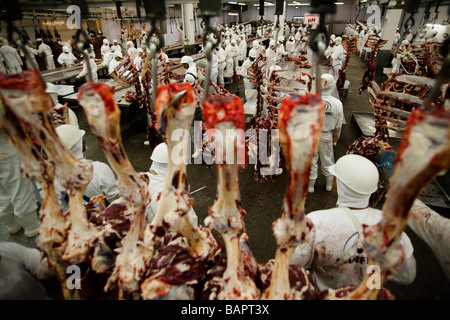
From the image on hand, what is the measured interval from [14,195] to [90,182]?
1469 mm

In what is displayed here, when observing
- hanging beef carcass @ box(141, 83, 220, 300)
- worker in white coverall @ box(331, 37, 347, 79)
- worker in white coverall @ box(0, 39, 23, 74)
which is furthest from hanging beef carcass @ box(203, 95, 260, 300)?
worker in white coverall @ box(0, 39, 23, 74)

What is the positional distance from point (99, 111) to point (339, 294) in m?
1.38

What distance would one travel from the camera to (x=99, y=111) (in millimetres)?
1115

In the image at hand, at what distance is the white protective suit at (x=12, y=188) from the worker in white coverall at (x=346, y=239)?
3346mm

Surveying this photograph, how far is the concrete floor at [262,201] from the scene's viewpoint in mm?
2804

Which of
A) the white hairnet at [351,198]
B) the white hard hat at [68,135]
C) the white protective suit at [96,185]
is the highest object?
the white hard hat at [68,135]

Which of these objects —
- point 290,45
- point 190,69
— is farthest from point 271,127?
point 290,45

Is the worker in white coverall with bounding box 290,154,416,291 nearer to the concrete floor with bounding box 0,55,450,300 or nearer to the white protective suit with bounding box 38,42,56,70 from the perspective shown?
the concrete floor with bounding box 0,55,450,300

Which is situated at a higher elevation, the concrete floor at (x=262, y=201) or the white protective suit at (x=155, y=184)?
the white protective suit at (x=155, y=184)

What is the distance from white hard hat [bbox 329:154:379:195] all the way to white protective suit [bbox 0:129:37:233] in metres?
Answer: 3.60

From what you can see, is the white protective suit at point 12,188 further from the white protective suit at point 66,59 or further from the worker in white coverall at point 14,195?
the white protective suit at point 66,59

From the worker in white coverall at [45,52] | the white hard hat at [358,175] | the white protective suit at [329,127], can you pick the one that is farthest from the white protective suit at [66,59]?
the white hard hat at [358,175]

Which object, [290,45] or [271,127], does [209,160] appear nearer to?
[271,127]

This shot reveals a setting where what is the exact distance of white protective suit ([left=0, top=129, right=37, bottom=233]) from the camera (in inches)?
120
